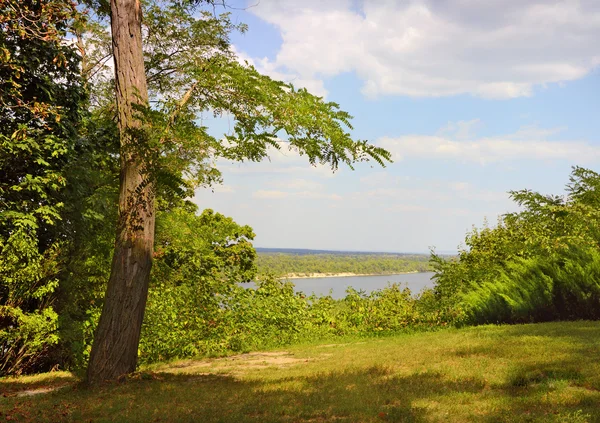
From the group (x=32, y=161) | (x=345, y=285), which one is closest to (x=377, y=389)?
(x=32, y=161)

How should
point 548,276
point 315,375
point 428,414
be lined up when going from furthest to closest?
point 548,276 → point 315,375 → point 428,414

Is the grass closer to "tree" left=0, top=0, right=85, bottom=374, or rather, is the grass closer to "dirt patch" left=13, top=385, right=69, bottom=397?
"dirt patch" left=13, top=385, right=69, bottom=397

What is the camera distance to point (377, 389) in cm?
673

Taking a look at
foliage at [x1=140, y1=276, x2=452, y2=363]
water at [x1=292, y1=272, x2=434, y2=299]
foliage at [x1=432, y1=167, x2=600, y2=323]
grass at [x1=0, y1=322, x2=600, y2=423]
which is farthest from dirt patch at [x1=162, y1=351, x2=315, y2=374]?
foliage at [x1=432, y1=167, x2=600, y2=323]

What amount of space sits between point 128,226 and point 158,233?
7100 mm

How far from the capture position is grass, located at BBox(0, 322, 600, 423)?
5.54m

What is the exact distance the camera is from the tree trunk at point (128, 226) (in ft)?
27.1

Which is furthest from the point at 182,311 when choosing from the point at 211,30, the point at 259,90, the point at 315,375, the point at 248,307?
the point at 211,30

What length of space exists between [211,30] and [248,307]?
8.92m

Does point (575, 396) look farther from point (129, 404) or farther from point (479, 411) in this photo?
point (129, 404)

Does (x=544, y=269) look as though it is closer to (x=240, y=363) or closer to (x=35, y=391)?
(x=240, y=363)

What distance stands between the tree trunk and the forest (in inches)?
1.0

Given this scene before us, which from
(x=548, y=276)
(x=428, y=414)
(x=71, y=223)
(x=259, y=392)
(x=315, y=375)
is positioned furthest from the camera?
(x=548, y=276)

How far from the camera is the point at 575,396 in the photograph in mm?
5672
